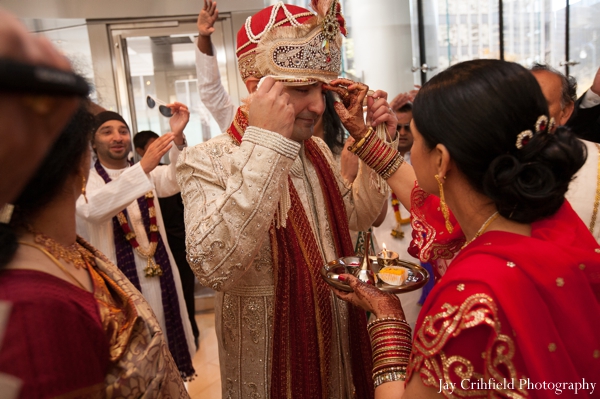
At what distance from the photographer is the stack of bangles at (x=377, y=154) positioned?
1.72 metres

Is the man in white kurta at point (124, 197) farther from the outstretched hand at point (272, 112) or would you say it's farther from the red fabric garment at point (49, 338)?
the red fabric garment at point (49, 338)

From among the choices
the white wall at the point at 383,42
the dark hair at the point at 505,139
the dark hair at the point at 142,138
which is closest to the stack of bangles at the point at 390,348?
the dark hair at the point at 505,139

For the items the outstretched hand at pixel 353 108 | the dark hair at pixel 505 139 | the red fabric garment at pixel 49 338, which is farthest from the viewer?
the outstretched hand at pixel 353 108

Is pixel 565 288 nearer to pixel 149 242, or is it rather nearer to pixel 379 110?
pixel 379 110

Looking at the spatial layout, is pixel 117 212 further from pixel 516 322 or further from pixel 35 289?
pixel 516 322

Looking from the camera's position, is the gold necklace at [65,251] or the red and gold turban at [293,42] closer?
the gold necklace at [65,251]

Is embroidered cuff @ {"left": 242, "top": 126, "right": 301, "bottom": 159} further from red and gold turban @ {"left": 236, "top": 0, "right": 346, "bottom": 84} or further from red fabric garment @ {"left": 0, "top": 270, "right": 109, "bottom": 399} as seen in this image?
red fabric garment @ {"left": 0, "top": 270, "right": 109, "bottom": 399}

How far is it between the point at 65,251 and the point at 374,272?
3.26 ft

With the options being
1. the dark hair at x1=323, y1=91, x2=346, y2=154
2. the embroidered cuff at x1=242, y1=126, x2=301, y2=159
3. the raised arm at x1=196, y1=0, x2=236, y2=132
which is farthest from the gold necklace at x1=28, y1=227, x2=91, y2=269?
the raised arm at x1=196, y1=0, x2=236, y2=132

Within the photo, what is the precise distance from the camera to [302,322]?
1.44 metres

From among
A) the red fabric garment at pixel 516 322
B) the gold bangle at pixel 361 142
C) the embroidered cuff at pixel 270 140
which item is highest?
the embroidered cuff at pixel 270 140

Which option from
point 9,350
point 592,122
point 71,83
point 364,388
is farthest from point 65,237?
point 592,122

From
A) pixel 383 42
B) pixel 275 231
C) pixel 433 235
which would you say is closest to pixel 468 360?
pixel 433 235

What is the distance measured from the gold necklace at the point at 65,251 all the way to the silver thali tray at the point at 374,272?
68 centimetres
